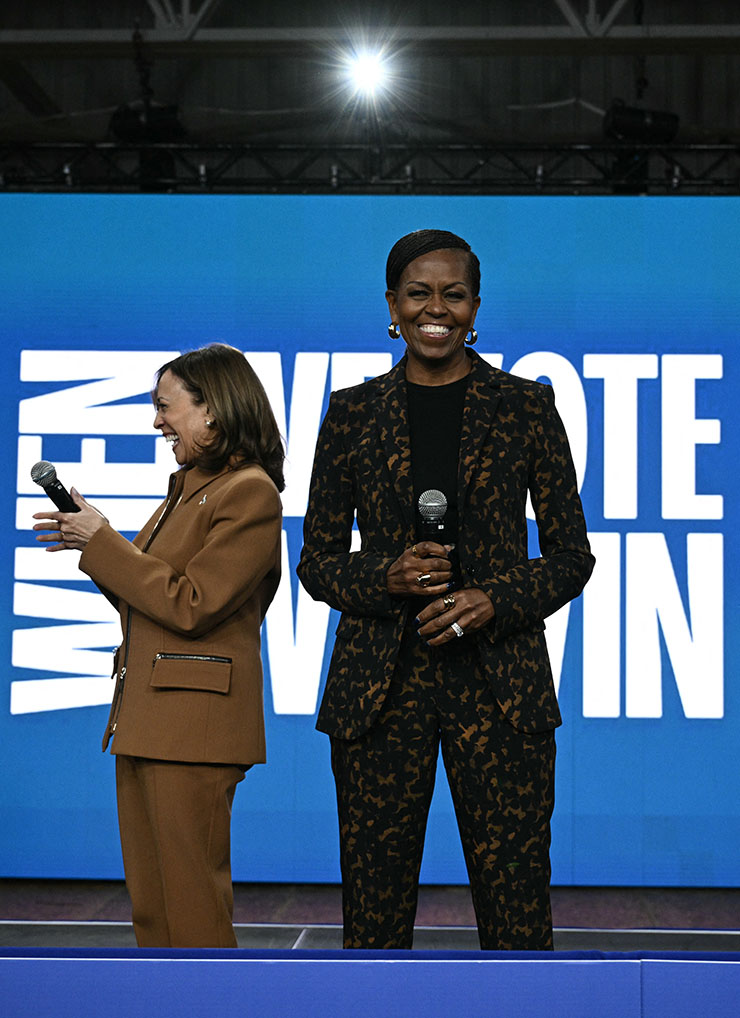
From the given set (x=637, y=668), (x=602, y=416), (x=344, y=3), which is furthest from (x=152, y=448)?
(x=344, y=3)

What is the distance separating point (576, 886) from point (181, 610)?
2181 mm

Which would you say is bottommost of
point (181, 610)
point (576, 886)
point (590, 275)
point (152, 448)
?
point (576, 886)

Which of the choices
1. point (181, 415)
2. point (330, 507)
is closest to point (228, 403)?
point (181, 415)

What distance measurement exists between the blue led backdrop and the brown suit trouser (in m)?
1.66

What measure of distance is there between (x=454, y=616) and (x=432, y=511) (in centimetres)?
15

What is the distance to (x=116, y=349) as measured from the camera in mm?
3564

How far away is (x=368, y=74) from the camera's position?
251 inches

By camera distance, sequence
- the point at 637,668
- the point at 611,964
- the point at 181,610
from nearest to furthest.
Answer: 1. the point at 611,964
2. the point at 181,610
3. the point at 637,668

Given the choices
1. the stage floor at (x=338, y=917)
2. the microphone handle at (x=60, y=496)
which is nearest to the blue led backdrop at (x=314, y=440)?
the stage floor at (x=338, y=917)

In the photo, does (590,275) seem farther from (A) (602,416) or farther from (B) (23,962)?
(B) (23,962)

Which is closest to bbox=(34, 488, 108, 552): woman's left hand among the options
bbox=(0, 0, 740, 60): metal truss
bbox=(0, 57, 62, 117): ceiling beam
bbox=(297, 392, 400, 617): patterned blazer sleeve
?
bbox=(297, 392, 400, 617): patterned blazer sleeve

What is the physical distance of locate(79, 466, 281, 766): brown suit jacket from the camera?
1.78 metres

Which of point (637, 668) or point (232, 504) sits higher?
point (232, 504)

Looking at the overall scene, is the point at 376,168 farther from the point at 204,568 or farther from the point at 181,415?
the point at 204,568
